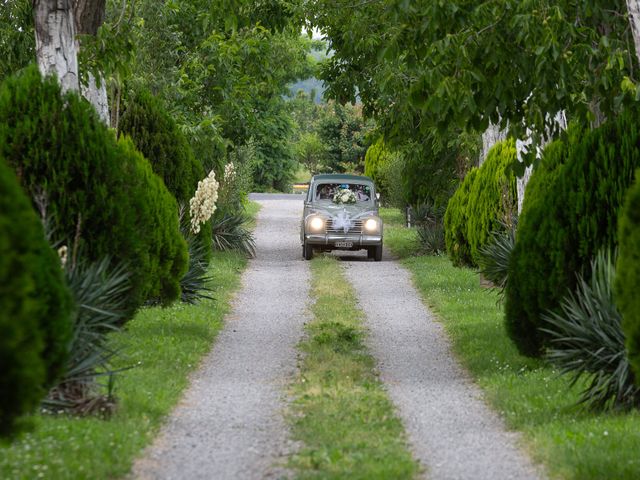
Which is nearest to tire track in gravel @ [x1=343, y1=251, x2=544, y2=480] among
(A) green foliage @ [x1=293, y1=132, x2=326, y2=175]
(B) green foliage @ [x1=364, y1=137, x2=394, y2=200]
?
(B) green foliage @ [x1=364, y1=137, x2=394, y2=200]

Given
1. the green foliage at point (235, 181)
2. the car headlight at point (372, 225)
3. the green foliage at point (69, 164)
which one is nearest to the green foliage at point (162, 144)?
the green foliage at point (235, 181)

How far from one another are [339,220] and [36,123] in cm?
1625

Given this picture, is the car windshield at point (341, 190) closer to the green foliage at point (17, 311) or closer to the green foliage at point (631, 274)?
the green foliage at point (631, 274)

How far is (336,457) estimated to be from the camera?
26.6ft

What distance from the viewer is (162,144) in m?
21.3

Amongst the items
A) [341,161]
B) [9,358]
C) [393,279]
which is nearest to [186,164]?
[393,279]

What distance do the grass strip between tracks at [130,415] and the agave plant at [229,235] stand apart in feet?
35.5

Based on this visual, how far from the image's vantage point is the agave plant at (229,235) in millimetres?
27594

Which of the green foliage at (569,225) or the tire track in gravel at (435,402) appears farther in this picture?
the green foliage at (569,225)

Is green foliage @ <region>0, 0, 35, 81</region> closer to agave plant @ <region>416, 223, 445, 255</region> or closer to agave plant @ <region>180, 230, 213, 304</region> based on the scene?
agave plant @ <region>180, 230, 213, 304</region>

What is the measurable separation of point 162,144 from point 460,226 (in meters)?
6.41

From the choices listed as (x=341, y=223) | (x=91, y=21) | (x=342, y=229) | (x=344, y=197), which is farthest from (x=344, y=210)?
Answer: (x=91, y=21)

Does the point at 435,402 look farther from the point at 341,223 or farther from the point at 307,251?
the point at 307,251

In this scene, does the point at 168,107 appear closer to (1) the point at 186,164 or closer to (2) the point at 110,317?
(1) the point at 186,164
